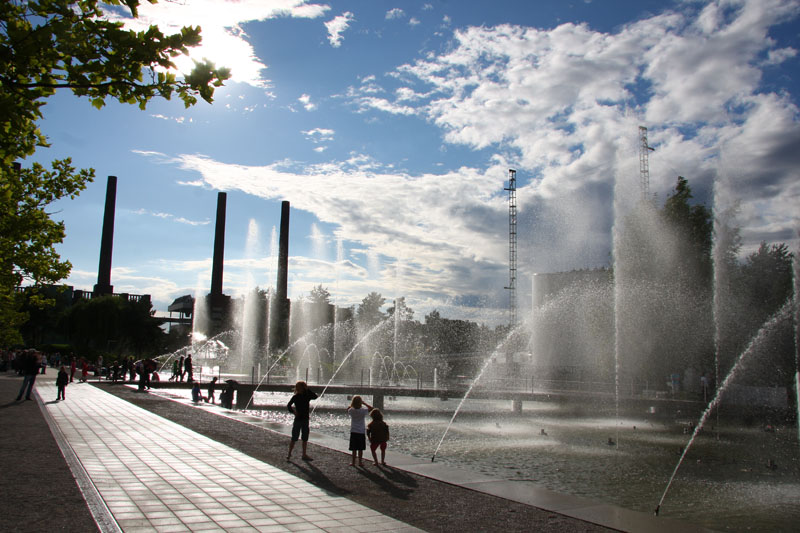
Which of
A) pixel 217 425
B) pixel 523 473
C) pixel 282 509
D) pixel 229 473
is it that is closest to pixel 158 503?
pixel 282 509

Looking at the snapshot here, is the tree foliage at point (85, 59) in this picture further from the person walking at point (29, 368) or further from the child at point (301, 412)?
the person walking at point (29, 368)

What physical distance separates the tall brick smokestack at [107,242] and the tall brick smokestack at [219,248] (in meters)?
14.8

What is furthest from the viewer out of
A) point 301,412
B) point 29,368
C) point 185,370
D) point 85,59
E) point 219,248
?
point 219,248

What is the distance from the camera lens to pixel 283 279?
263 feet

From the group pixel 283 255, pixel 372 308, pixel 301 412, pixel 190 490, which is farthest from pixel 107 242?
pixel 190 490

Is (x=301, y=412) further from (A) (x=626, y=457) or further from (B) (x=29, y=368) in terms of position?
(B) (x=29, y=368)

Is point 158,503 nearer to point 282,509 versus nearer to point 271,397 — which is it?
point 282,509

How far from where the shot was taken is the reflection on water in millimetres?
10547

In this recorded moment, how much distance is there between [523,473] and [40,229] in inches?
673

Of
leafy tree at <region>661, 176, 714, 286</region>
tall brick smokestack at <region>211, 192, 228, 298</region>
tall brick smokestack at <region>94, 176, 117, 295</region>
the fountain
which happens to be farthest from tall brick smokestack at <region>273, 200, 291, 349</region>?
leafy tree at <region>661, 176, 714, 286</region>

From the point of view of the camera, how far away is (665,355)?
116ft

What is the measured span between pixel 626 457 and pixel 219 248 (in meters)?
71.5

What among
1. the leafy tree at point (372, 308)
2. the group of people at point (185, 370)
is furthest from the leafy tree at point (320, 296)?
the group of people at point (185, 370)

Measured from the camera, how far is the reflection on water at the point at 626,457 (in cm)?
1055
